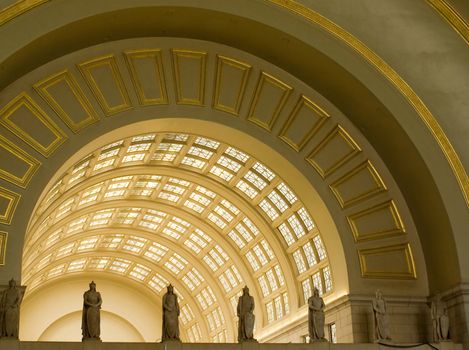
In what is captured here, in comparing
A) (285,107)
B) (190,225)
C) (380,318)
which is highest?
(285,107)

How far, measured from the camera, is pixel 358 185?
26.6 meters

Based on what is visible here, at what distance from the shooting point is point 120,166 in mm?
30281

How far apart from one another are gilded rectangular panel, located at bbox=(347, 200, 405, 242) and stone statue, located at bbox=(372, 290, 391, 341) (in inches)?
100

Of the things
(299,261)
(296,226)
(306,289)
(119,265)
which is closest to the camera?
(296,226)

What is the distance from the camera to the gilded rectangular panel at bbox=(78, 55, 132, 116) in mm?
23906

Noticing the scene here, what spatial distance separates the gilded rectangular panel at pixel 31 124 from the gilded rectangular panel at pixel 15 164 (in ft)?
1.30

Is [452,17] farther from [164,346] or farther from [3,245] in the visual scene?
[3,245]

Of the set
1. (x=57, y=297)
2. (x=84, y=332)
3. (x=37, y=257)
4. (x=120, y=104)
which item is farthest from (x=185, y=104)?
(x=57, y=297)

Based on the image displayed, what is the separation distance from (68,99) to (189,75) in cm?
418

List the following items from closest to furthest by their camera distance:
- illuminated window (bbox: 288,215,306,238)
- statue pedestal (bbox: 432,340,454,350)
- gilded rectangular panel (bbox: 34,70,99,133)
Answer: gilded rectangular panel (bbox: 34,70,99,133)
statue pedestal (bbox: 432,340,454,350)
illuminated window (bbox: 288,215,306,238)

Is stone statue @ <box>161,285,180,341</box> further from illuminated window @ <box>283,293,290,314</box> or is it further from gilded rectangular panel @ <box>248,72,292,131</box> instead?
illuminated window @ <box>283,293,290,314</box>

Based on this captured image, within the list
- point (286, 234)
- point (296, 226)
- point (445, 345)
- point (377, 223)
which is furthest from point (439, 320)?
point (286, 234)

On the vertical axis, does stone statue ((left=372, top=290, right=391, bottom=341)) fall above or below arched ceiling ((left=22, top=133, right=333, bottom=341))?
below

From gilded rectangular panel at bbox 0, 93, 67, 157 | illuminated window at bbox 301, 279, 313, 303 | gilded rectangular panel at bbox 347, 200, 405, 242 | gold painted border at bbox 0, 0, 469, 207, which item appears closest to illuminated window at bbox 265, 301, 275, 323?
illuminated window at bbox 301, 279, 313, 303
